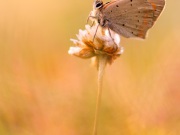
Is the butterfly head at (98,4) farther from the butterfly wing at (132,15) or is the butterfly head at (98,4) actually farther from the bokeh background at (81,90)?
the bokeh background at (81,90)

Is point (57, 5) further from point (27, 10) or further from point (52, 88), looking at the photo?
point (52, 88)

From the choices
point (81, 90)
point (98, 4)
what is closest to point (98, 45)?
point (98, 4)

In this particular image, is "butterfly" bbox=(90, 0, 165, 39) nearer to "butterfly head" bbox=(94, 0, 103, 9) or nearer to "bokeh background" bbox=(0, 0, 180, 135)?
"butterfly head" bbox=(94, 0, 103, 9)

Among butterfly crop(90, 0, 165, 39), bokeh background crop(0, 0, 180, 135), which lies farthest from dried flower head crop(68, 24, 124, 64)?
bokeh background crop(0, 0, 180, 135)

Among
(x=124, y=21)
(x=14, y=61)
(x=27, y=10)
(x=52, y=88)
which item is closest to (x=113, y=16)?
(x=124, y=21)

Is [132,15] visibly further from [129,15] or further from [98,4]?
[98,4]
